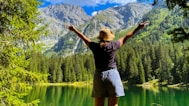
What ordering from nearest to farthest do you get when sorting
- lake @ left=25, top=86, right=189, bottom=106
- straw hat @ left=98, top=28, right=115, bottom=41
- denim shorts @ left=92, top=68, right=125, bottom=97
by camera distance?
denim shorts @ left=92, top=68, right=125, bottom=97 → straw hat @ left=98, top=28, right=115, bottom=41 → lake @ left=25, top=86, right=189, bottom=106

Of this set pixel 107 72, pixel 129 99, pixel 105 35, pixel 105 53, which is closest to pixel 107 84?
pixel 107 72

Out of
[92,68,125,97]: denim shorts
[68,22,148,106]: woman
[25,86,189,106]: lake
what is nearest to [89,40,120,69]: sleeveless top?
[68,22,148,106]: woman

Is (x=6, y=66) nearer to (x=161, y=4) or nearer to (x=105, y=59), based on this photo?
(x=105, y=59)

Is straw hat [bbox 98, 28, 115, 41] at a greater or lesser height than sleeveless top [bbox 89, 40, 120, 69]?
greater

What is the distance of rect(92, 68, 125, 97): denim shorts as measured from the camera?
488 cm

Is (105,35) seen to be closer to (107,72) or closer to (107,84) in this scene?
(107,72)

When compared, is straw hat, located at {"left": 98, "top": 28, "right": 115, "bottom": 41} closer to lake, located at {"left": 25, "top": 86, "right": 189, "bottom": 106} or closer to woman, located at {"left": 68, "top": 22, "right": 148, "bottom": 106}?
woman, located at {"left": 68, "top": 22, "right": 148, "bottom": 106}

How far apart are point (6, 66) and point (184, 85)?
3831 inches

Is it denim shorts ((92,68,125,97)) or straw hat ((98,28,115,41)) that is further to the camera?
straw hat ((98,28,115,41))

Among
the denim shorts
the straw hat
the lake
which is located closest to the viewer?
the denim shorts

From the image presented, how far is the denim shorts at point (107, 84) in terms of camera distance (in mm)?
4879

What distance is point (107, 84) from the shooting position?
492 cm

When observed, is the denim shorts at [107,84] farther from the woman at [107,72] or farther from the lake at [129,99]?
the lake at [129,99]

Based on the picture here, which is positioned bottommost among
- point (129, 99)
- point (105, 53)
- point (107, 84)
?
point (129, 99)
